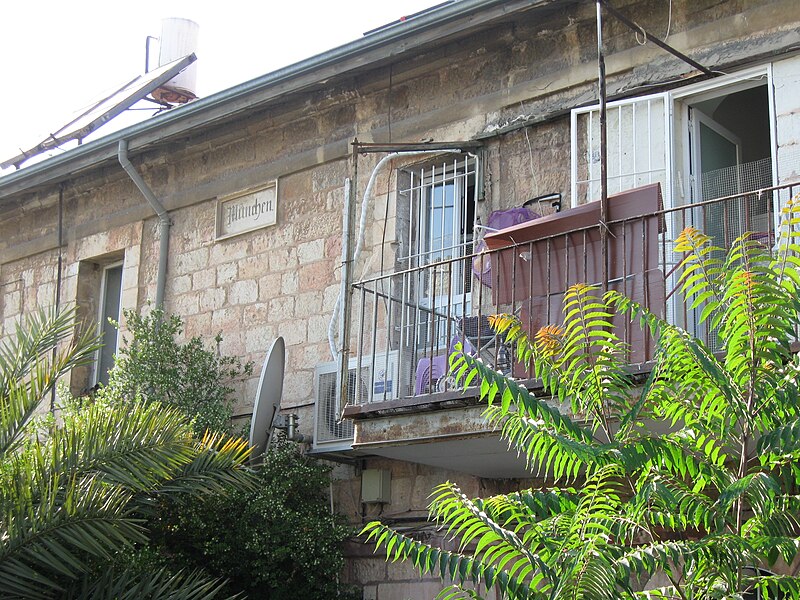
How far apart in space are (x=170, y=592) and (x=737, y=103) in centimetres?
518

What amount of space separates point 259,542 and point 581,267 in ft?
10.00

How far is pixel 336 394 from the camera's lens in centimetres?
971

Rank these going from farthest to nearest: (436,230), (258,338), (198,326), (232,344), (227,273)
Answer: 1. (198,326)
2. (227,273)
3. (232,344)
4. (258,338)
5. (436,230)

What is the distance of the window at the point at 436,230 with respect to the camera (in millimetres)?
9547

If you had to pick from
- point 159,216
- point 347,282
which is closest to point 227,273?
point 159,216

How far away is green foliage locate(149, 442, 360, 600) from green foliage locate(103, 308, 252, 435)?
3.05 feet

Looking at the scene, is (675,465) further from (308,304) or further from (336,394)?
(308,304)

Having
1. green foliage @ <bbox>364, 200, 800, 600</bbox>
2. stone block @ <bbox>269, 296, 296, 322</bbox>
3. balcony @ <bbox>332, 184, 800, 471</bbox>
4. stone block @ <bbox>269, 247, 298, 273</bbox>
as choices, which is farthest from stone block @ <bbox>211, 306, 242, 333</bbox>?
green foliage @ <bbox>364, 200, 800, 600</bbox>

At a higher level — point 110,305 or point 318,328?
point 110,305

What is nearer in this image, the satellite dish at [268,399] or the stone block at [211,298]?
the satellite dish at [268,399]

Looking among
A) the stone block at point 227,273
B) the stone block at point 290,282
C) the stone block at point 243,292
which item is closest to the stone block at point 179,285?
the stone block at point 227,273

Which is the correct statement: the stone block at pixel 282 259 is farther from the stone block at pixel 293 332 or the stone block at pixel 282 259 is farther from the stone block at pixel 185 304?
the stone block at pixel 185 304

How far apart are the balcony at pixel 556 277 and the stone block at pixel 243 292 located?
2.31 m

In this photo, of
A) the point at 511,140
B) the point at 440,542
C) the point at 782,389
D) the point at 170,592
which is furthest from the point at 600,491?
the point at 511,140
